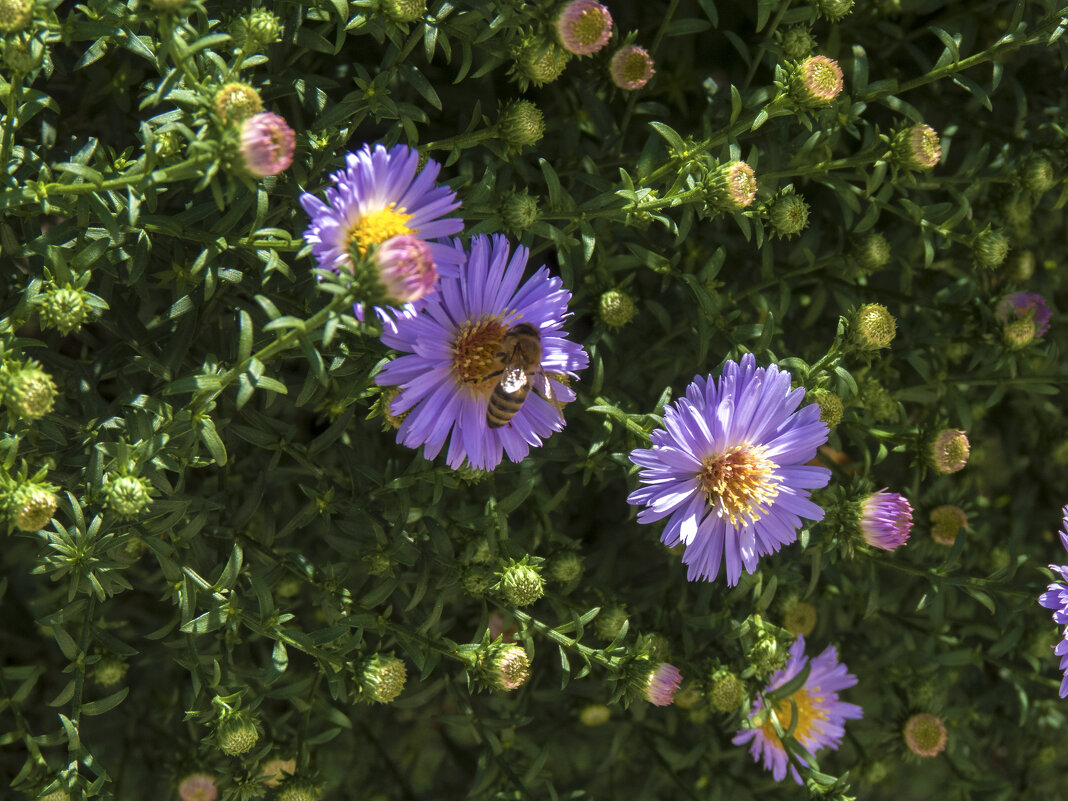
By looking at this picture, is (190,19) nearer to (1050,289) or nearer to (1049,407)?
(1050,289)

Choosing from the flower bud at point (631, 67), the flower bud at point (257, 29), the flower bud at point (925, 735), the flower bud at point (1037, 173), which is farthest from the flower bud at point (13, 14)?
the flower bud at point (925, 735)

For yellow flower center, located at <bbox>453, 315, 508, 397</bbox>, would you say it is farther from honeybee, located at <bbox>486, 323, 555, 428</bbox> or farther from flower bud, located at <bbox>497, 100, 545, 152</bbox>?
flower bud, located at <bbox>497, 100, 545, 152</bbox>

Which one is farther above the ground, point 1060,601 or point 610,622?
point 1060,601

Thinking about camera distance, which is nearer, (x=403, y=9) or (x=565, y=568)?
(x=403, y=9)

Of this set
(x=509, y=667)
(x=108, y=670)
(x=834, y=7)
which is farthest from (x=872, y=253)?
(x=108, y=670)

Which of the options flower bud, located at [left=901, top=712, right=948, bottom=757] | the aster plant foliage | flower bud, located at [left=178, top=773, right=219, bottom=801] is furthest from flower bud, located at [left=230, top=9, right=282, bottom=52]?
flower bud, located at [left=901, top=712, right=948, bottom=757]

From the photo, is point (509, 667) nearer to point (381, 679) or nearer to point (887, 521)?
point (381, 679)

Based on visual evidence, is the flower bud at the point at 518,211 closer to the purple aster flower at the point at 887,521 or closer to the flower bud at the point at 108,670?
the purple aster flower at the point at 887,521
